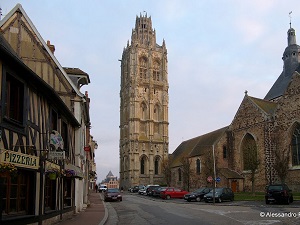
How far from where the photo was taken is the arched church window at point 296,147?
3550cm

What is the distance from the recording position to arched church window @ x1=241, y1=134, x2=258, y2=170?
34697mm

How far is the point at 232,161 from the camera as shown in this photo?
4484cm

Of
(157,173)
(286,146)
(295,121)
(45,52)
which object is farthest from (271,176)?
(157,173)

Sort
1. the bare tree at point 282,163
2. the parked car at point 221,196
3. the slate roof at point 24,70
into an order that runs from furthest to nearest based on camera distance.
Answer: the bare tree at point 282,163 < the parked car at point 221,196 < the slate roof at point 24,70

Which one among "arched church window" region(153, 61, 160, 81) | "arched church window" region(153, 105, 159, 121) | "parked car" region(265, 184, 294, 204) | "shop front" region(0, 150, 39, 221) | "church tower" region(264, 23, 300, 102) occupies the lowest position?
"parked car" region(265, 184, 294, 204)

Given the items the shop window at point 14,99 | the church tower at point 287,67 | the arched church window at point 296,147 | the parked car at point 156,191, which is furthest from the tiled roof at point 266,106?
the shop window at point 14,99

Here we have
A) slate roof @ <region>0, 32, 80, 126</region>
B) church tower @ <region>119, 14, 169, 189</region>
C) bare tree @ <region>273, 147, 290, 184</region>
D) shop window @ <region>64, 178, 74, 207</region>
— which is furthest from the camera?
church tower @ <region>119, 14, 169, 189</region>

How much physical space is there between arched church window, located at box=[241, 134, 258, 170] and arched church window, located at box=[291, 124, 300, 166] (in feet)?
12.6

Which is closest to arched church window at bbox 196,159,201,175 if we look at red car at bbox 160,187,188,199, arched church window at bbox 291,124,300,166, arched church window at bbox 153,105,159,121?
red car at bbox 160,187,188,199

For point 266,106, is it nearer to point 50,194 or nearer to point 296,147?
point 296,147

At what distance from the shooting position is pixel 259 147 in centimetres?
3953

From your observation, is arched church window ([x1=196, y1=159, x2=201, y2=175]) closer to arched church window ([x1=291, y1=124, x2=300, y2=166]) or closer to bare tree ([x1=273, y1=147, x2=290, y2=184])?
bare tree ([x1=273, y1=147, x2=290, y2=184])

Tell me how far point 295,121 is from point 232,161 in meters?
11.6

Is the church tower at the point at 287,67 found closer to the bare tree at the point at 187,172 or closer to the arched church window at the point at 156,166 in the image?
the bare tree at the point at 187,172
